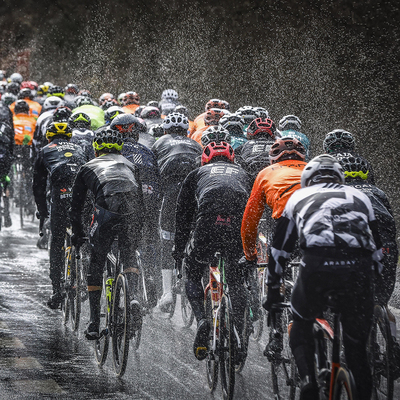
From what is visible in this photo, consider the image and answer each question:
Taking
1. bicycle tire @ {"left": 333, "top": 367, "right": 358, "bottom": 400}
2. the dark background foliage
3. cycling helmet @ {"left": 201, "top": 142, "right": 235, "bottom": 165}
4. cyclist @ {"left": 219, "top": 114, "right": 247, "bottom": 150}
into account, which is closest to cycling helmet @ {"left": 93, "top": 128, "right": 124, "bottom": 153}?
cycling helmet @ {"left": 201, "top": 142, "right": 235, "bottom": 165}

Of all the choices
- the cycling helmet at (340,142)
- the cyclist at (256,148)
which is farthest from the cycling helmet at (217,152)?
the cyclist at (256,148)

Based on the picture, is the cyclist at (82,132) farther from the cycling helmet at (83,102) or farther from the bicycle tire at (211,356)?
the bicycle tire at (211,356)

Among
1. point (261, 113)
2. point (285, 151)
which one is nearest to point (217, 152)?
point (285, 151)

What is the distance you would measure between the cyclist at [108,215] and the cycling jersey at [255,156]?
205cm

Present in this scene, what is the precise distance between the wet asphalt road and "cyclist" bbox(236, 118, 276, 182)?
6.71 ft

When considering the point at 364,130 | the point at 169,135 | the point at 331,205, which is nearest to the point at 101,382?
the point at 331,205

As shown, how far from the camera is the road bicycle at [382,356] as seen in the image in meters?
5.50

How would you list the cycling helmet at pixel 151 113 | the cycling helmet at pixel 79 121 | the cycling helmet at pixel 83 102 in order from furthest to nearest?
the cycling helmet at pixel 83 102
the cycling helmet at pixel 151 113
the cycling helmet at pixel 79 121

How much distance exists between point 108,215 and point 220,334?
1758 mm

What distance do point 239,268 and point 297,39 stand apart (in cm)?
1350

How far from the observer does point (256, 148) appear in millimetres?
9031

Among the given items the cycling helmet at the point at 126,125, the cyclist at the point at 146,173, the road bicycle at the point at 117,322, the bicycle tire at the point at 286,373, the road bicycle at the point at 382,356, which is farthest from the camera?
the cycling helmet at the point at 126,125

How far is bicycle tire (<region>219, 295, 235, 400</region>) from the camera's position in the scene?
5.72 metres

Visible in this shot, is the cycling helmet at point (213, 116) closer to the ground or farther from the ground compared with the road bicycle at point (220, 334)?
farther from the ground
